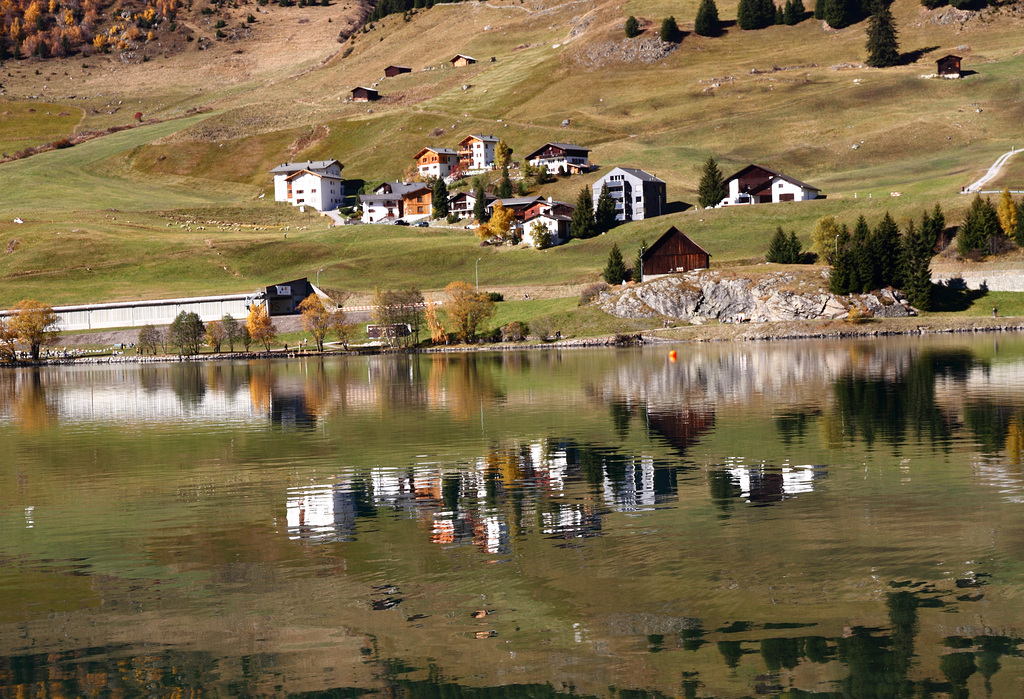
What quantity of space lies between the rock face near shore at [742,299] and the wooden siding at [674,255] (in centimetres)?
522

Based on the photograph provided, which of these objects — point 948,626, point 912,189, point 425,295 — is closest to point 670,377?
point 948,626

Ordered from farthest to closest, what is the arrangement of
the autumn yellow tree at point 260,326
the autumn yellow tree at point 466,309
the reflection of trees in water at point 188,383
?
the autumn yellow tree at point 260,326
the autumn yellow tree at point 466,309
the reflection of trees in water at point 188,383

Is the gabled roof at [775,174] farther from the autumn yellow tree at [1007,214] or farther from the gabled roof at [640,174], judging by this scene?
the autumn yellow tree at [1007,214]

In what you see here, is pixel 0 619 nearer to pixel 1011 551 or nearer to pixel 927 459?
pixel 1011 551

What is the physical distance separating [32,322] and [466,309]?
64767 millimetres

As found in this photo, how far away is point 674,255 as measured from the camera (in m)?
140

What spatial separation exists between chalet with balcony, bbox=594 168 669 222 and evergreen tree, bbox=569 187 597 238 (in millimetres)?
8265

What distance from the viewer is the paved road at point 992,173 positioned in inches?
5906

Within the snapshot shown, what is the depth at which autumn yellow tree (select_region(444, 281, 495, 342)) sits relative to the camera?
433ft

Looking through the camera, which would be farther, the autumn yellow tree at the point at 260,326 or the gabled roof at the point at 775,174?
the gabled roof at the point at 775,174

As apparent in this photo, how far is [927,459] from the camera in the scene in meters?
36.8

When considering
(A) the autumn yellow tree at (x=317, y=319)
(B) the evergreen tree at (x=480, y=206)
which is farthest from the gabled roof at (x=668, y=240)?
(B) the evergreen tree at (x=480, y=206)

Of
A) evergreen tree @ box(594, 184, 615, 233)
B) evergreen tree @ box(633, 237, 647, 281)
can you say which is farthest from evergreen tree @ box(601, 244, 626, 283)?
evergreen tree @ box(594, 184, 615, 233)

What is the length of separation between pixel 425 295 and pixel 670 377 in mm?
77777
